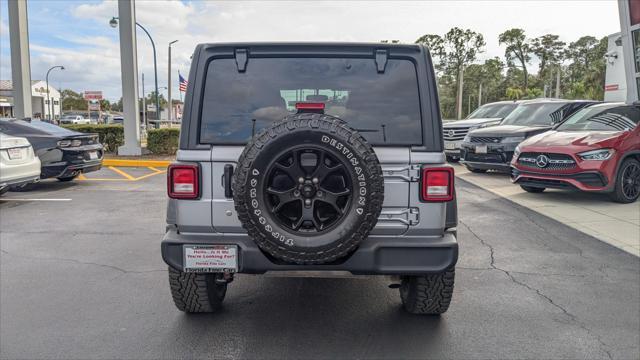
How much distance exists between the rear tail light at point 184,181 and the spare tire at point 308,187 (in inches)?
15.1

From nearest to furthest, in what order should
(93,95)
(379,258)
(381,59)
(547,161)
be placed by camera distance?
(379,258) < (381,59) < (547,161) < (93,95)

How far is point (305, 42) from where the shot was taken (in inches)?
133

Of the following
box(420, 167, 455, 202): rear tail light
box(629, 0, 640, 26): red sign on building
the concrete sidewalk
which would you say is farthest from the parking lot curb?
box(420, 167, 455, 202): rear tail light

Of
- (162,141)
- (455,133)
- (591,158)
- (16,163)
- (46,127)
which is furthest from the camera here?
(162,141)

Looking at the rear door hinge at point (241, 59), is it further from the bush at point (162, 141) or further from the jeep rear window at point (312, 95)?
the bush at point (162, 141)

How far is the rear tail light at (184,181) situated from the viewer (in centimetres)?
325

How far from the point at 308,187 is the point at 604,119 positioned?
26.8 feet

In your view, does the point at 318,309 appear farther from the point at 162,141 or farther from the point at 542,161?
the point at 162,141

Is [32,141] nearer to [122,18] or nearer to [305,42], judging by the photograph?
[122,18]

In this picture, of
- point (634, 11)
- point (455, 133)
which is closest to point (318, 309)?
point (634, 11)

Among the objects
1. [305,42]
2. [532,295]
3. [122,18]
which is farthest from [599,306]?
[122,18]

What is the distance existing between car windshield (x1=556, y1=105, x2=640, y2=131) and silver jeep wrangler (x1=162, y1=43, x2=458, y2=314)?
23.1 feet

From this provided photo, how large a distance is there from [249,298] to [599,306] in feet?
9.46

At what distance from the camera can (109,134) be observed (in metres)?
17.0
